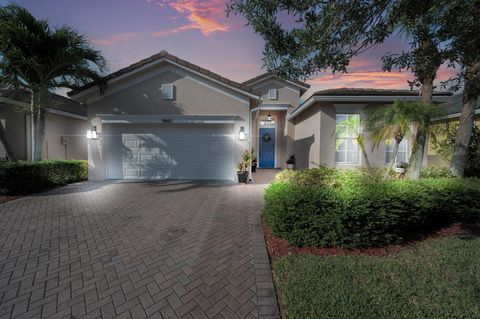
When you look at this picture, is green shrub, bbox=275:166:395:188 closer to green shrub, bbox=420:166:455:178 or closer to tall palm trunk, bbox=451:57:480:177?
green shrub, bbox=420:166:455:178

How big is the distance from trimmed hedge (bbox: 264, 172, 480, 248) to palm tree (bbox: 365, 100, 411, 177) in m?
1.72

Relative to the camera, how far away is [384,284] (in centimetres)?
264

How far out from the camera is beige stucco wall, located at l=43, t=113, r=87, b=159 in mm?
11500

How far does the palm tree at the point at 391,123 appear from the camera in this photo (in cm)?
501

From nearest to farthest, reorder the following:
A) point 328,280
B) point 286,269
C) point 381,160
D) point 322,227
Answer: point 328,280, point 286,269, point 322,227, point 381,160

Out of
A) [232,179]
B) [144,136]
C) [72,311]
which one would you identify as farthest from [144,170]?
[72,311]

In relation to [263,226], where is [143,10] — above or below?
above

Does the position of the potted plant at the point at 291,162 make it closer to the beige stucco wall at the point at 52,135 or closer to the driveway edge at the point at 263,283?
the driveway edge at the point at 263,283

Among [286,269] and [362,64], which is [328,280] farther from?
[362,64]

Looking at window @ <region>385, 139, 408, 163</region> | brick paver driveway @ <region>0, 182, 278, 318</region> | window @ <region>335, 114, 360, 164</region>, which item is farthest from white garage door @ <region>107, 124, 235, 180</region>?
window @ <region>385, 139, 408, 163</region>

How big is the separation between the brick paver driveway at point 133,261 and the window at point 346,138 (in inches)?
219

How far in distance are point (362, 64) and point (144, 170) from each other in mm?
9176

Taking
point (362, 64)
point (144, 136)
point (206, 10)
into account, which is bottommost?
point (144, 136)

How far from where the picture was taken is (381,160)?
9.37m
